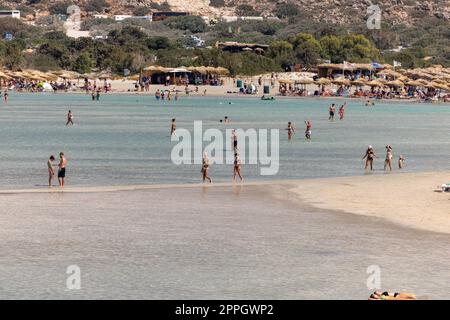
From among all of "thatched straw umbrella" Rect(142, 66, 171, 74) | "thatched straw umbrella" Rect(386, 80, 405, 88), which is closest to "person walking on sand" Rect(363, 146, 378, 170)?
"thatched straw umbrella" Rect(386, 80, 405, 88)

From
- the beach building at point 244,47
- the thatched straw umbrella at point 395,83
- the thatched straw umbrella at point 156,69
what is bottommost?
the thatched straw umbrella at point 395,83

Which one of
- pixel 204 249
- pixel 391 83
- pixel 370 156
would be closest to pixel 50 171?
pixel 204 249

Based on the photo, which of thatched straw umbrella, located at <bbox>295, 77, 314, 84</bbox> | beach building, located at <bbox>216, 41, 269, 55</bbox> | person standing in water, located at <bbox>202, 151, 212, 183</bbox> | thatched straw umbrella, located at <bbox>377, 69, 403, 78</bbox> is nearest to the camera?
person standing in water, located at <bbox>202, 151, 212, 183</bbox>

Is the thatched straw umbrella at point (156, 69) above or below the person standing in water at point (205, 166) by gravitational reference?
above

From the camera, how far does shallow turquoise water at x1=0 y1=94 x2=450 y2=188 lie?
1721 inches

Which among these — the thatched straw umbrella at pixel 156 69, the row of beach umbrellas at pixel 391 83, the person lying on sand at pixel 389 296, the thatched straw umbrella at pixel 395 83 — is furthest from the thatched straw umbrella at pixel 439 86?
the person lying on sand at pixel 389 296

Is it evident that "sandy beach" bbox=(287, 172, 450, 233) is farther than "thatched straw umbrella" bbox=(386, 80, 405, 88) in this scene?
No

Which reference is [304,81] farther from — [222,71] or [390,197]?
[390,197]

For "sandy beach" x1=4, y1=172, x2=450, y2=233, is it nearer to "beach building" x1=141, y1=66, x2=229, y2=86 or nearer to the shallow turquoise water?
the shallow turquoise water

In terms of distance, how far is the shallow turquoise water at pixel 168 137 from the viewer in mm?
43719

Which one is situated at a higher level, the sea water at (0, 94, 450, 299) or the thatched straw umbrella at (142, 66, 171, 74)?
the thatched straw umbrella at (142, 66, 171, 74)

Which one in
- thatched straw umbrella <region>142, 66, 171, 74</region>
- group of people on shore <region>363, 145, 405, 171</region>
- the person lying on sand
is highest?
thatched straw umbrella <region>142, 66, 171, 74</region>

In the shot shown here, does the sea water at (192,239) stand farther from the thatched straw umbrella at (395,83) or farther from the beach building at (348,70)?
the beach building at (348,70)

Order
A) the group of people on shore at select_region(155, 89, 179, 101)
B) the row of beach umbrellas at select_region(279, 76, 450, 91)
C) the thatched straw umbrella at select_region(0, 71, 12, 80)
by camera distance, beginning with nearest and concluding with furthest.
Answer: the group of people on shore at select_region(155, 89, 179, 101)
the row of beach umbrellas at select_region(279, 76, 450, 91)
the thatched straw umbrella at select_region(0, 71, 12, 80)
